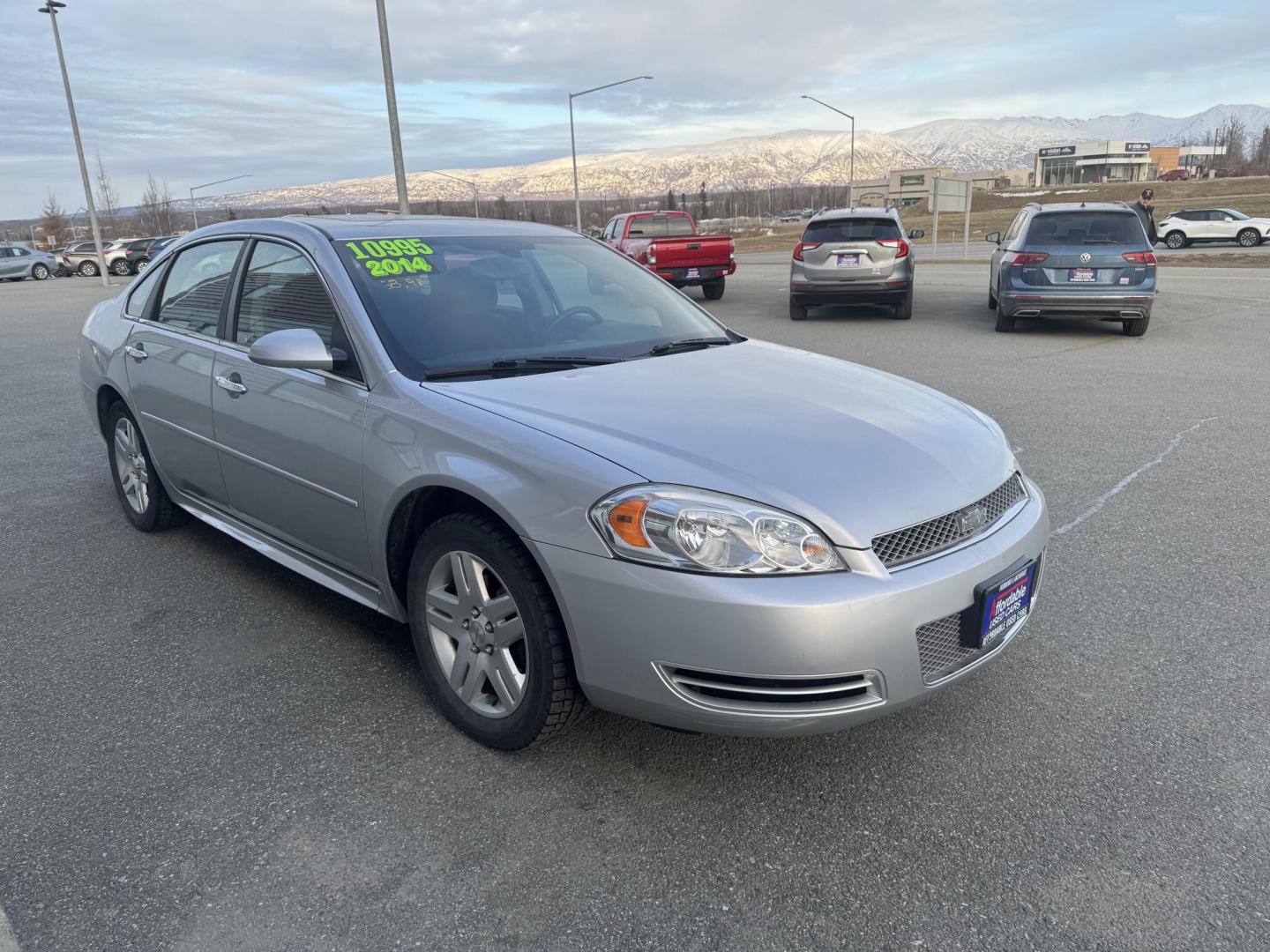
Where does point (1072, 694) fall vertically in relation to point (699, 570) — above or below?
below

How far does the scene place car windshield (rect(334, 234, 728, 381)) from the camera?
3383mm

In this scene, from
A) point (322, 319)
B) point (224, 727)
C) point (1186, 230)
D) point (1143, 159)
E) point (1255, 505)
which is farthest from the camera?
point (1143, 159)

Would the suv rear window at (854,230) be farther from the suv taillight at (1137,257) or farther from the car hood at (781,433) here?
the car hood at (781,433)

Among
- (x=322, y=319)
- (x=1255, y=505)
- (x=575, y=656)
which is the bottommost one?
(x=1255, y=505)

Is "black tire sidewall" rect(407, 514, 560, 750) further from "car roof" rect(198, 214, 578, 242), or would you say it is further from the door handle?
"car roof" rect(198, 214, 578, 242)

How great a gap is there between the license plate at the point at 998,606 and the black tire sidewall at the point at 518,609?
1172mm

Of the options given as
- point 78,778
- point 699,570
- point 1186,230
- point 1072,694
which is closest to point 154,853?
point 78,778

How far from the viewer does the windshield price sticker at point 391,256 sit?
3.57 metres

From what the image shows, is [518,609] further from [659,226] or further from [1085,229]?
[659,226]

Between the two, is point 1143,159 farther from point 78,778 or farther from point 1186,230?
point 78,778

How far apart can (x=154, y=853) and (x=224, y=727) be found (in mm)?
663

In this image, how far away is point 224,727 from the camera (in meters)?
3.16

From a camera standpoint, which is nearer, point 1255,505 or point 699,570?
point 699,570

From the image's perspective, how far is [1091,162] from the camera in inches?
5709
